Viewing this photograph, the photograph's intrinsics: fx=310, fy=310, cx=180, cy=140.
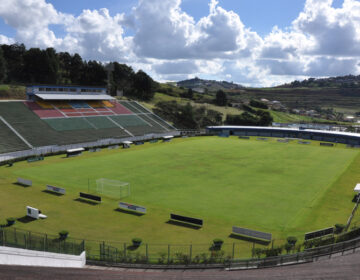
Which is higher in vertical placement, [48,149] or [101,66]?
[101,66]

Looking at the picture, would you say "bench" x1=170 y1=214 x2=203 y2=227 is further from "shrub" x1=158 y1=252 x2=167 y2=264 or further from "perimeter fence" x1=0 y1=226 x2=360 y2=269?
"shrub" x1=158 y1=252 x2=167 y2=264

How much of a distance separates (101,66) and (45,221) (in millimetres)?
104646

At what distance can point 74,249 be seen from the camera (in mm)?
Result: 22672

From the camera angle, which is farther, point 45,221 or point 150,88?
point 150,88

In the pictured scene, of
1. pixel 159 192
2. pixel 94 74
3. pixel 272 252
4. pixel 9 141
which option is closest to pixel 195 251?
pixel 272 252

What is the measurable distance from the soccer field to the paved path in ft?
19.9

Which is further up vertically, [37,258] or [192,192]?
[37,258]

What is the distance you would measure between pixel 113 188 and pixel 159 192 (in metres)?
6.14

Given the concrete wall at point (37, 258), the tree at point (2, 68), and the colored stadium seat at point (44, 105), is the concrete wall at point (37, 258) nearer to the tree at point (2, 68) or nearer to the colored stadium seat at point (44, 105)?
the colored stadium seat at point (44, 105)

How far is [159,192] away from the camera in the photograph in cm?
3947

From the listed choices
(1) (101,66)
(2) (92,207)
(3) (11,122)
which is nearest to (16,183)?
(2) (92,207)

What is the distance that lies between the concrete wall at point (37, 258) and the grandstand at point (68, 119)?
41.9 m

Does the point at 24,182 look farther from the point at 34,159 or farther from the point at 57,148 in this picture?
the point at 57,148

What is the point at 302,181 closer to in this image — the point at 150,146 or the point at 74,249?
the point at 74,249
